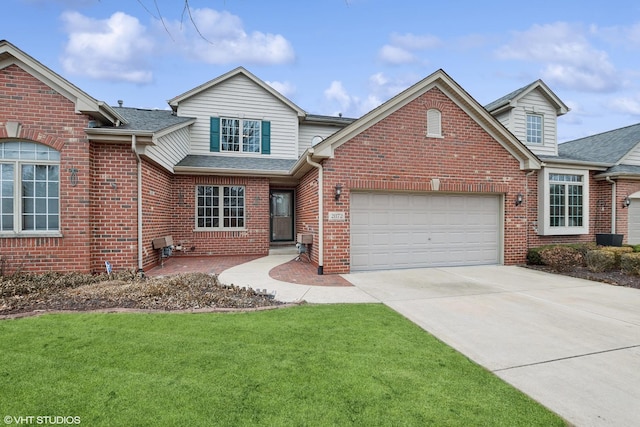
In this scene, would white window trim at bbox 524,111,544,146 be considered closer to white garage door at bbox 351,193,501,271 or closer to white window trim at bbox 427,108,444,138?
white garage door at bbox 351,193,501,271

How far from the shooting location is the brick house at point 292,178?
7402mm

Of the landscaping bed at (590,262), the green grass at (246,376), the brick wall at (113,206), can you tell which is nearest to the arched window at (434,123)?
the landscaping bed at (590,262)

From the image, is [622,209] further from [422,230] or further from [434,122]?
[434,122]

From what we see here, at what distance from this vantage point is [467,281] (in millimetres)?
7707

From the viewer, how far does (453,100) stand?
31.2ft

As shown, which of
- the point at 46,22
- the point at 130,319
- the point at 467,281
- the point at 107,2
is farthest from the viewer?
the point at 467,281

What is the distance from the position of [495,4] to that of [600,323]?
767cm

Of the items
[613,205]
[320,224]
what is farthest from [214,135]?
[613,205]

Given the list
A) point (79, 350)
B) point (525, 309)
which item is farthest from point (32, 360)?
point (525, 309)

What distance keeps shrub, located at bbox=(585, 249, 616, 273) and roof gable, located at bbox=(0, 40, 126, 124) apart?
13.8 meters

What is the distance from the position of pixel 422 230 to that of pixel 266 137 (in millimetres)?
7865

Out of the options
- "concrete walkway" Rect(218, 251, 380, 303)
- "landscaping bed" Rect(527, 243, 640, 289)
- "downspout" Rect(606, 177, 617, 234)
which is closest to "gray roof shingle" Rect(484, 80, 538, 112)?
"downspout" Rect(606, 177, 617, 234)

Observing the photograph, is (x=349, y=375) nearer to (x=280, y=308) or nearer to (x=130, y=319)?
(x=280, y=308)

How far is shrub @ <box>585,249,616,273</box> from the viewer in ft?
28.9
